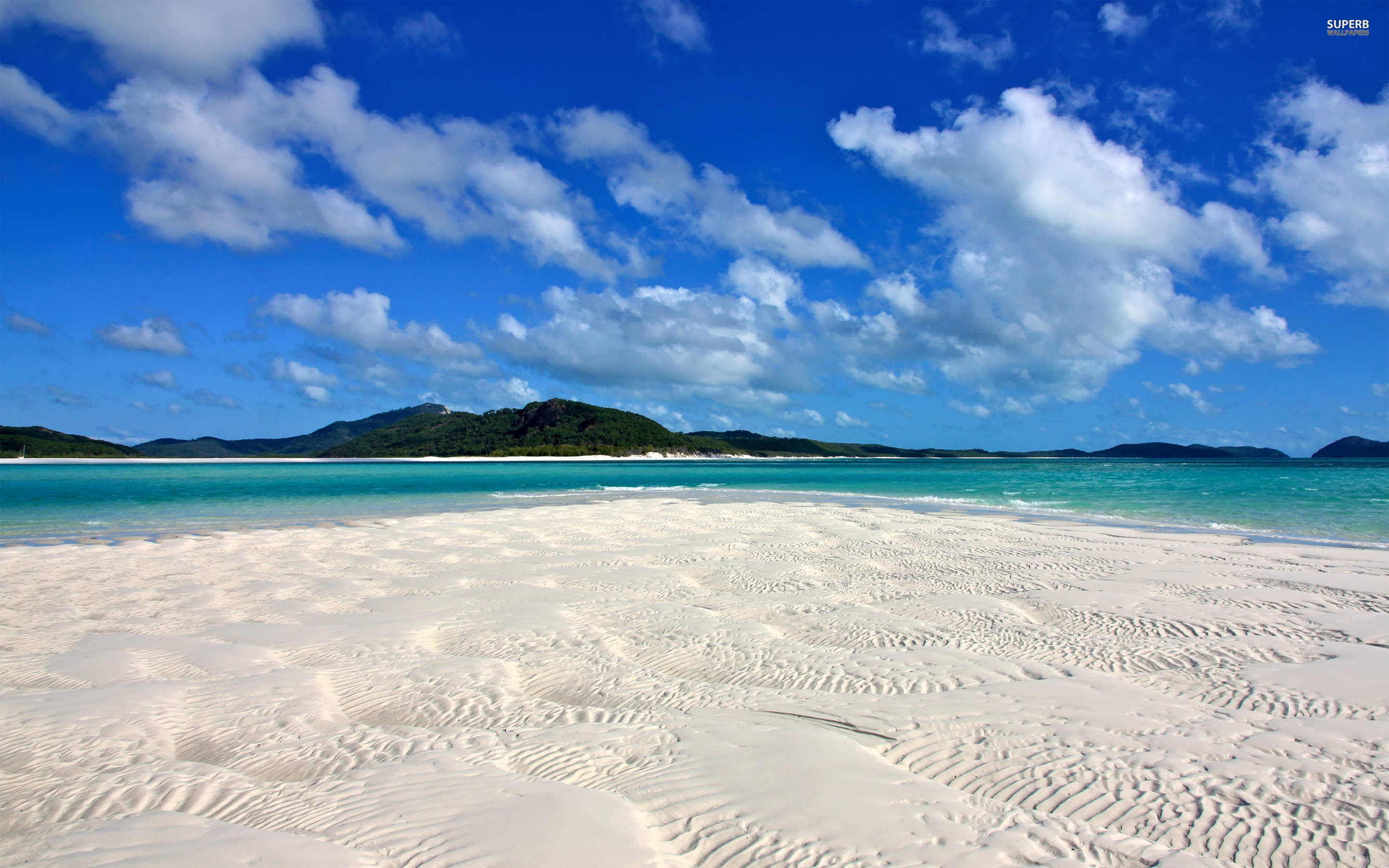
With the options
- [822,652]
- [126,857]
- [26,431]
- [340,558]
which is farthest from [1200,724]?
[26,431]

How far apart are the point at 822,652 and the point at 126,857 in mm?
6917

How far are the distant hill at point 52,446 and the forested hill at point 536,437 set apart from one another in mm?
45083

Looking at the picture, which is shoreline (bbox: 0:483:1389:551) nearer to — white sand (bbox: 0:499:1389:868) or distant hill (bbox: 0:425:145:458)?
white sand (bbox: 0:499:1389:868)

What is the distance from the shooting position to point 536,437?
17662cm

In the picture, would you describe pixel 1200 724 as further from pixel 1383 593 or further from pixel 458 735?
pixel 1383 593

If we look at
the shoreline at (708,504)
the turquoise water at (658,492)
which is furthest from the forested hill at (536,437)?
the shoreline at (708,504)

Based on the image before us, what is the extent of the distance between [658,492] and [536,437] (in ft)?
456

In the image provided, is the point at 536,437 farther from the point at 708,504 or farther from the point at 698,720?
the point at 698,720

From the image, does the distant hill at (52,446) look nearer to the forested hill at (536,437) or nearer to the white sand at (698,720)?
the forested hill at (536,437)

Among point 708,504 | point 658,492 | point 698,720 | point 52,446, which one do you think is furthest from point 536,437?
point 698,720

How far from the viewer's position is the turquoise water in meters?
23.8

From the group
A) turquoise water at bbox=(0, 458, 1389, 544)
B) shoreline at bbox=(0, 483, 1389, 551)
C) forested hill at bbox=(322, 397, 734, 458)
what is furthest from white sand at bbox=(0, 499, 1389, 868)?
forested hill at bbox=(322, 397, 734, 458)

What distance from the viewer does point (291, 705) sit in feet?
21.3

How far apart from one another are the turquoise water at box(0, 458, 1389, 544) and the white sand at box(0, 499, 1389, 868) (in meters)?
13.0
